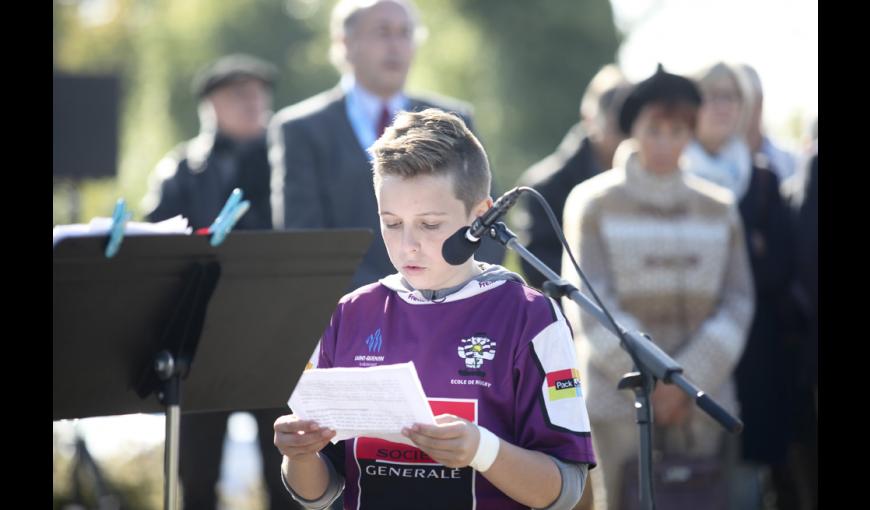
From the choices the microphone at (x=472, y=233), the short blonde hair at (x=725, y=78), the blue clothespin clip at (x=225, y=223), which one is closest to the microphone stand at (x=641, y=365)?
the microphone at (x=472, y=233)

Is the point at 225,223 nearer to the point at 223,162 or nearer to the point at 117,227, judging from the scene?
the point at 117,227

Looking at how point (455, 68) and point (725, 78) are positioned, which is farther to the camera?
point (455, 68)

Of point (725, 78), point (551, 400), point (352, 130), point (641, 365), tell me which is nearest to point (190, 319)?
point (551, 400)

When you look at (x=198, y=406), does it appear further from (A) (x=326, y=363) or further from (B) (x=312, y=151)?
(B) (x=312, y=151)

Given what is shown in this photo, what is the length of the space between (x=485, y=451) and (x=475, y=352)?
335 millimetres

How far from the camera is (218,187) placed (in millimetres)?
7508

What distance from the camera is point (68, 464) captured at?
9133 mm

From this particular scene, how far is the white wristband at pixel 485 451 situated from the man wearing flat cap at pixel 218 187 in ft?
11.3

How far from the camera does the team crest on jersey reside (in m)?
3.37

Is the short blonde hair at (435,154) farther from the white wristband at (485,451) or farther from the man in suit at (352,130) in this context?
the man in suit at (352,130)

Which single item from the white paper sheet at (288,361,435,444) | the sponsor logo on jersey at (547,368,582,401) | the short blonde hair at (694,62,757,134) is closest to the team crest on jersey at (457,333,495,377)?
the sponsor logo on jersey at (547,368,582,401)

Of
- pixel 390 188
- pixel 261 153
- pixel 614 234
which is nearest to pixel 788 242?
pixel 614 234
